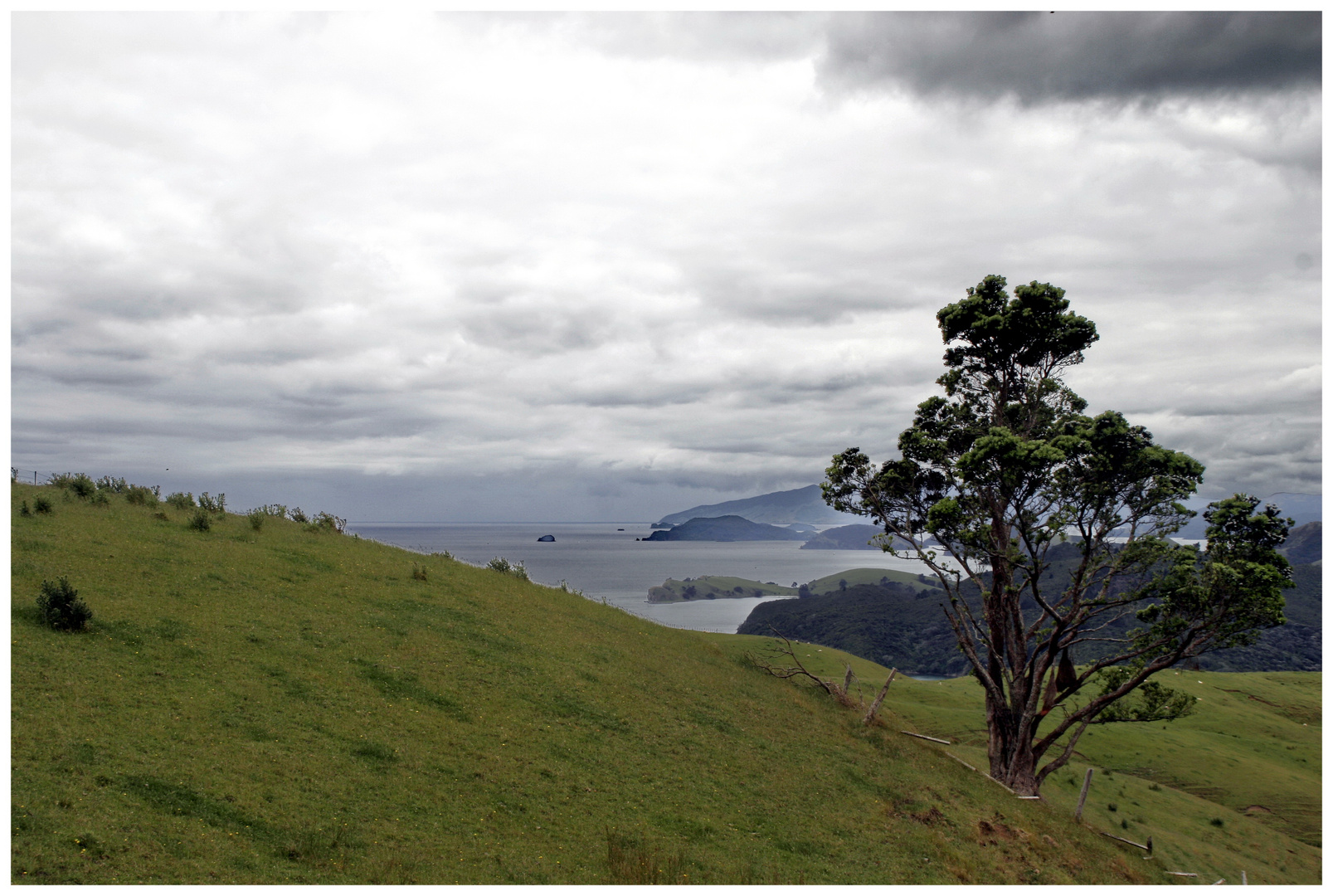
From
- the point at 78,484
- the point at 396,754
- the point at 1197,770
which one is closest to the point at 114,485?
the point at 78,484

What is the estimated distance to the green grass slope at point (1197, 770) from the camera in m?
27.9

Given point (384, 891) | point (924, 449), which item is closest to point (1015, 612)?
point (924, 449)

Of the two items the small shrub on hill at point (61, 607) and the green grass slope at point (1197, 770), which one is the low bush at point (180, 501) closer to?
the small shrub on hill at point (61, 607)

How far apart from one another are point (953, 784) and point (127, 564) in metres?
27.1

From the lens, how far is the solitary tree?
2323 centimetres

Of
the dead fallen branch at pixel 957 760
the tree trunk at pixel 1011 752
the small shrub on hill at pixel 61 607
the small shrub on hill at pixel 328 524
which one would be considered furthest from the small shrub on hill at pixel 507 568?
the tree trunk at pixel 1011 752

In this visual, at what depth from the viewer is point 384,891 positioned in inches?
401

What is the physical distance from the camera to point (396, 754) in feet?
47.8

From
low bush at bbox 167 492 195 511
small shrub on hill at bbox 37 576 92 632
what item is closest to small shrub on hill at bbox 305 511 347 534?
low bush at bbox 167 492 195 511

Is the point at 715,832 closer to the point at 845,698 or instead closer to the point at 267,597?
the point at 267,597

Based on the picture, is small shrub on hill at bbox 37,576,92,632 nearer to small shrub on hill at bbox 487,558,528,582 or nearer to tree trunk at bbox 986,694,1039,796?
small shrub on hill at bbox 487,558,528,582

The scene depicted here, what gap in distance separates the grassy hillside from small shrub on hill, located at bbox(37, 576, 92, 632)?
0.33m

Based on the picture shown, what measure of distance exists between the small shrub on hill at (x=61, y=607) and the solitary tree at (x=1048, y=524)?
83.3ft

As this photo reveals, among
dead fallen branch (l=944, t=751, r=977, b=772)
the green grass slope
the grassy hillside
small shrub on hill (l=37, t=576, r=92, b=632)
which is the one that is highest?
small shrub on hill (l=37, t=576, r=92, b=632)
